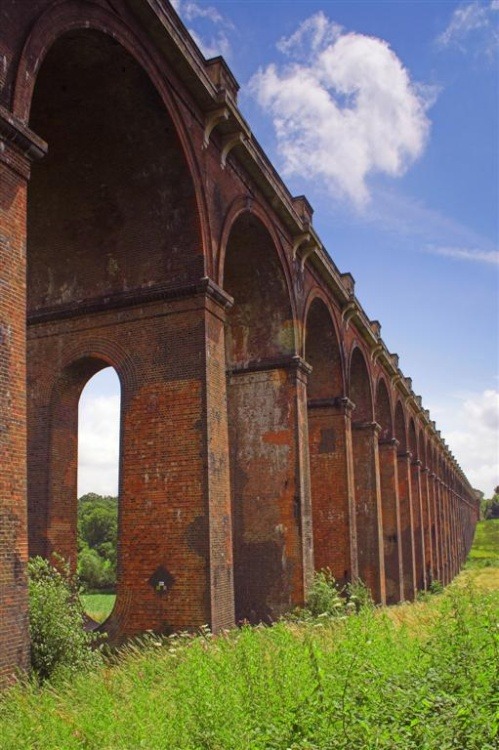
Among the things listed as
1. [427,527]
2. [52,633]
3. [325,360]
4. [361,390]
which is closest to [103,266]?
[52,633]

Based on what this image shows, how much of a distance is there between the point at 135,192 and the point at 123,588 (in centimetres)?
610

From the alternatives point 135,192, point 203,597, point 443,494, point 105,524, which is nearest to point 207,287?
point 135,192

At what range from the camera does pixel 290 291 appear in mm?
15164

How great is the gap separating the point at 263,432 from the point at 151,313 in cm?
486

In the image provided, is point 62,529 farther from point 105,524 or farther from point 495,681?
point 105,524

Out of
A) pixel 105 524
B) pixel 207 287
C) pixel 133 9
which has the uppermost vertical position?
pixel 133 9

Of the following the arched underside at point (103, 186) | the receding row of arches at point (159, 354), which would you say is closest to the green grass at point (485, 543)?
the receding row of arches at point (159, 354)

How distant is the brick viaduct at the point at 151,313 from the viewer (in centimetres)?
689

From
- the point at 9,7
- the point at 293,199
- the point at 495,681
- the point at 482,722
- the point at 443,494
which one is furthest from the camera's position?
the point at 443,494

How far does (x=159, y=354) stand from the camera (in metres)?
11.0

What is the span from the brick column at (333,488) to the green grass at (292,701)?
11581mm

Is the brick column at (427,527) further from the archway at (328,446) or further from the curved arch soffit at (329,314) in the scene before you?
the curved arch soffit at (329,314)

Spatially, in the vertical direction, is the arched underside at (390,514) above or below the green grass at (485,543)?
above

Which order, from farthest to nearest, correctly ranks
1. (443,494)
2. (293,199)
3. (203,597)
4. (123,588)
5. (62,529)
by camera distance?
(443,494)
(293,199)
(62,529)
(123,588)
(203,597)
